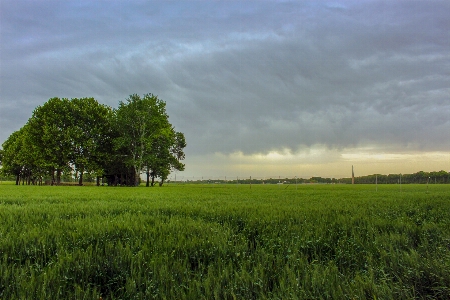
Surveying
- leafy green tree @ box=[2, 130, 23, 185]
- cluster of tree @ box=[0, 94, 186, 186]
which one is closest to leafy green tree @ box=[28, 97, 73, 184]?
cluster of tree @ box=[0, 94, 186, 186]

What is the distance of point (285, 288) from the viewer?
96.4 inches

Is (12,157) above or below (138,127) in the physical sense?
below

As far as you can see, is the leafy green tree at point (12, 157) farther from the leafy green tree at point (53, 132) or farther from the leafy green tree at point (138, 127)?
the leafy green tree at point (138, 127)

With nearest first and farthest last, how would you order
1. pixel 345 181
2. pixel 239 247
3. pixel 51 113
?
pixel 239 247 → pixel 51 113 → pixel 345 181

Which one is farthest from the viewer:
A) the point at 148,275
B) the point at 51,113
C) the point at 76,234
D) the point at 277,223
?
the point at 51,113

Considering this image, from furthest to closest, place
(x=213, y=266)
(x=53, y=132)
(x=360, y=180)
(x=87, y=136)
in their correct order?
(x=360, y=180)
(x=87, y=136)
(x=53, y=132)
(x=213, y=266)

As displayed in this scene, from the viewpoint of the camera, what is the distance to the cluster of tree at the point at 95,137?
42.2 meters

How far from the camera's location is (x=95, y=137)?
151ft

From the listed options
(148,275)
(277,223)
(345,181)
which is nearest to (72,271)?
(148,275)

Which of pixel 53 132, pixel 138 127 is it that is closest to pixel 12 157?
pixel 53 132

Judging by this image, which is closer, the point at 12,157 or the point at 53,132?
the point at 53,132

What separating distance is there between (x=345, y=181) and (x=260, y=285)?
102387 millimetres

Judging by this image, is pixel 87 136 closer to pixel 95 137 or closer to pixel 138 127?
pixel 95 137

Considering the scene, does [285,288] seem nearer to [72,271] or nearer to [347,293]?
[347,293]
